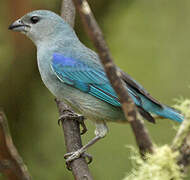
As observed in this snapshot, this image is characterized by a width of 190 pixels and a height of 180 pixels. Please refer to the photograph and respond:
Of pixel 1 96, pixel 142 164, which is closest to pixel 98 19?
pixel 1 96

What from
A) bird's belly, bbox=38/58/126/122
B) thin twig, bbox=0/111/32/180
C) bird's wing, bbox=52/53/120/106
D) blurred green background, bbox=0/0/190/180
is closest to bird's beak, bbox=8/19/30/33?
bird's wing, bbox=52/53/120/106

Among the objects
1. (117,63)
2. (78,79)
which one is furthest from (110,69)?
(117,63)

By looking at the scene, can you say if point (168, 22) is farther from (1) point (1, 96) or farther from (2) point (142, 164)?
(2) point (142, 164)

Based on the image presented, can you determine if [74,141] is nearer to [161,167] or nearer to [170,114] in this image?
Result: [170,114]

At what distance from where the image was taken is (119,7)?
519 centimetres

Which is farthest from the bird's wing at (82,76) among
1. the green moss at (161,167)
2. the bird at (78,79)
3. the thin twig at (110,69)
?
the thin twig at (110,69)

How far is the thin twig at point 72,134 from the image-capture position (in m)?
3.22

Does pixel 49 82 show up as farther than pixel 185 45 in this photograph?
No

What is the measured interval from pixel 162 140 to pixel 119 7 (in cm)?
161

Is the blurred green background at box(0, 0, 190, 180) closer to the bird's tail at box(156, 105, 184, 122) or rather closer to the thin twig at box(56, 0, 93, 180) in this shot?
the thin twig at box(56, 0, 93, 180)

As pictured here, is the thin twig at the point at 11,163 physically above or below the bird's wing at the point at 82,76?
below

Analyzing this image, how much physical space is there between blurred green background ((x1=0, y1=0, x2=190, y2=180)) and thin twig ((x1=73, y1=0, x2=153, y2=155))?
2570mm

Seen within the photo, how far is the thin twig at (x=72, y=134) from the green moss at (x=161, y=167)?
1064mm

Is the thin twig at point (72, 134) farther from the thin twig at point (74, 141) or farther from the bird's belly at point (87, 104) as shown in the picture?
the bird's belly at point (87, 104)
